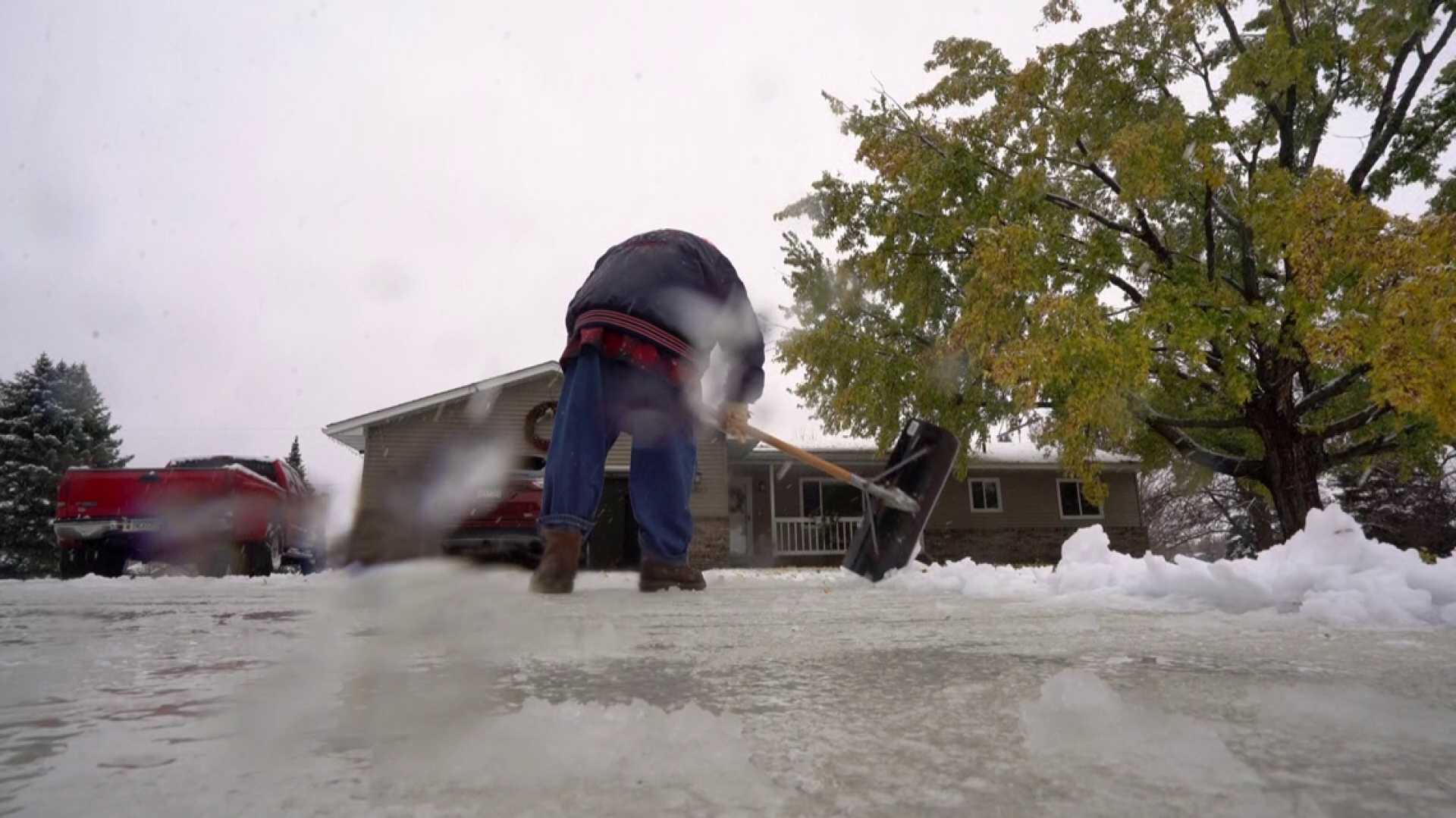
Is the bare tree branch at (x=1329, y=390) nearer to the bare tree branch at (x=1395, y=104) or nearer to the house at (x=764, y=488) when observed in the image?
the bare tree branch at (x=1395, y=104)

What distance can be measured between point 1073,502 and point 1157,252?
1520 cm

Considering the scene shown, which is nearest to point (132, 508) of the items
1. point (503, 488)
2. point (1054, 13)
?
point (503, 488)

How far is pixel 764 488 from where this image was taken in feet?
71.2

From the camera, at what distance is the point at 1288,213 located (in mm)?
7016

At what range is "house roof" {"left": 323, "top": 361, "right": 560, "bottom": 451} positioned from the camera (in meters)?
16.7

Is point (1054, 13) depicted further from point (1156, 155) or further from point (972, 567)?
point (972, 567)

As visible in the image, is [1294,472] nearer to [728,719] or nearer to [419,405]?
[728,719]

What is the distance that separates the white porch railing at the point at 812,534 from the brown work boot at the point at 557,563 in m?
17.3

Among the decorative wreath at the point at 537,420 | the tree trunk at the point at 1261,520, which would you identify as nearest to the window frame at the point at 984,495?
the tree trunk at the point at 1261,520

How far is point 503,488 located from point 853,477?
450 centimetres

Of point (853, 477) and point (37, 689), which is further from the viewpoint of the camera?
point (853, 477)

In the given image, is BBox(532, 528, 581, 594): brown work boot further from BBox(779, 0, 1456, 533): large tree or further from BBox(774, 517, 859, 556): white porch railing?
BBox(774, 517, 859, 556): white porch railing

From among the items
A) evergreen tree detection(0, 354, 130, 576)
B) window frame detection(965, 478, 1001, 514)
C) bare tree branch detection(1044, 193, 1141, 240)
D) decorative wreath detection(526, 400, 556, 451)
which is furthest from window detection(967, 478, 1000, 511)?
evergreen tree detection(0, 354, 130, 576)

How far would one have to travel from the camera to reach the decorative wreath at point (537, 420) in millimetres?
16688
